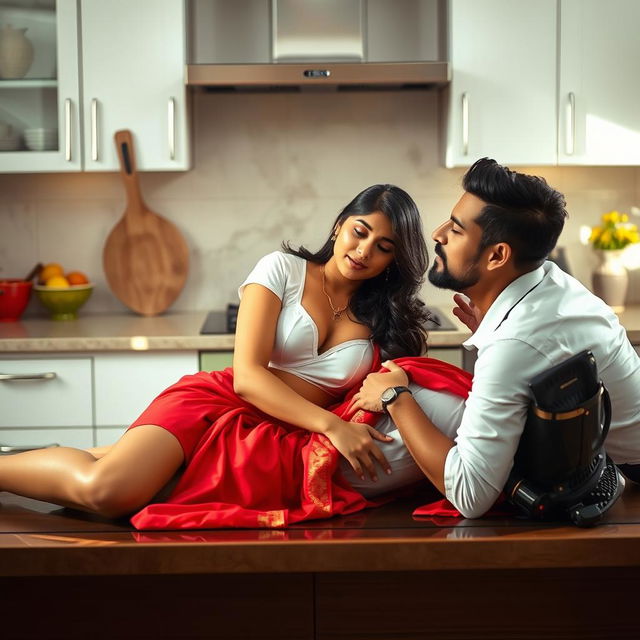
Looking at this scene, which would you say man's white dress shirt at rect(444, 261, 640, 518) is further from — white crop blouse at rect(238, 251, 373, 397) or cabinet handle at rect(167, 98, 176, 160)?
cabinet handle at rect(167, 98, 176, 160)

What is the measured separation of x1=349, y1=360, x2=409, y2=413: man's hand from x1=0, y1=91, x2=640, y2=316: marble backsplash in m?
1.94

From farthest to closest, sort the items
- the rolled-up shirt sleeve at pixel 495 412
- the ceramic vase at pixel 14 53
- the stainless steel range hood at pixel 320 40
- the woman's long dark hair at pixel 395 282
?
the ceramic vase at pixel 14 53
the stainless steel range hood at pixel 320 40
the woman's long dark hair at pixel 395 282
the rolled-up shirt sleeve at pixel 495 412

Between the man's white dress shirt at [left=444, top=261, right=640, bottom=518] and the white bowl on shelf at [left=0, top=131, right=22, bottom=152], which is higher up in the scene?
the white bowl on shelf at [left=0, top=131, right=22, bottom=152]

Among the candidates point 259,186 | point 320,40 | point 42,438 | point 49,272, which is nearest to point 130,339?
point 42,438

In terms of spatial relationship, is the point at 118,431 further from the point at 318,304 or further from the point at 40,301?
the point at 318,304

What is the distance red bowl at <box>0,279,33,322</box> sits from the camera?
11.6 feet

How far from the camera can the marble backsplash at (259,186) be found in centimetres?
371

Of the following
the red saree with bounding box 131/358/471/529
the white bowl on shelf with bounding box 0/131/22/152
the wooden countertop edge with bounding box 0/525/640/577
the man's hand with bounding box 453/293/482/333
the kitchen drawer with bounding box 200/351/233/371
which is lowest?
the wooden countertop edge with bounding box 0/525/640/577

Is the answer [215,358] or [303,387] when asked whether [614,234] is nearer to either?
[215,358]

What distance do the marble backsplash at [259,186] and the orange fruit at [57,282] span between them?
0.18 m

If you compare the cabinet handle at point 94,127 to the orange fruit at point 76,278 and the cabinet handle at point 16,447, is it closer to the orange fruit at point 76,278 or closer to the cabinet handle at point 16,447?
the orange fruit at point 76,278

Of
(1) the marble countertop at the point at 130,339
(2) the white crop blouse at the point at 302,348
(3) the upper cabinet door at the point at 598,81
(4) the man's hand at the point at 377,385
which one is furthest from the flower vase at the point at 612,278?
(4) the man's hand at the point at 377,385

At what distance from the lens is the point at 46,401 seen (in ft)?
10.3

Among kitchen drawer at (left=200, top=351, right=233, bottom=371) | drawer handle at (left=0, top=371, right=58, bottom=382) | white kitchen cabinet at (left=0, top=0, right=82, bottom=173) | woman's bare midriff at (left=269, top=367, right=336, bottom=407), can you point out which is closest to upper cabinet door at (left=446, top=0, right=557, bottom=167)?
kitchen drawer at (left=200, top=351, right=233, bottom=371)
